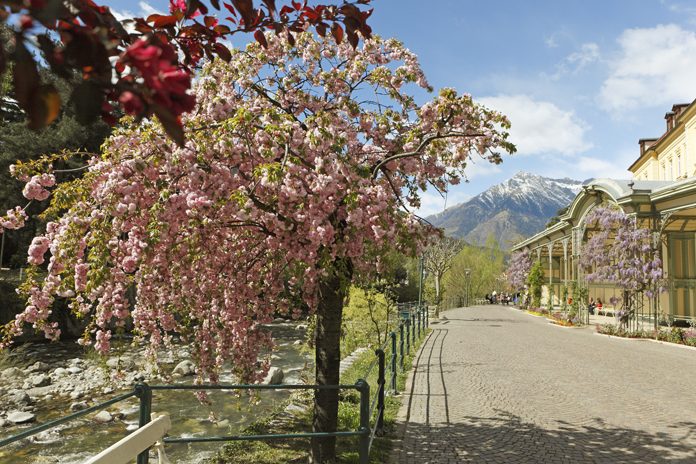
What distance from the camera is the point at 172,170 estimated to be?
4.49 metres

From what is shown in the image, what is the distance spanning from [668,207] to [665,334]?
4.76 meters

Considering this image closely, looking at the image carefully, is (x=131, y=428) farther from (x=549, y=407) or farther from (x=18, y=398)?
(x=549, y=407)

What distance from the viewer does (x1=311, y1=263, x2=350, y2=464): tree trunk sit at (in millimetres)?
5795

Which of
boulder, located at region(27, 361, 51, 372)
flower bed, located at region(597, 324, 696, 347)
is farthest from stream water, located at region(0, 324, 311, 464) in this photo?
flower bed, located at region(597, 324, 696, 347)

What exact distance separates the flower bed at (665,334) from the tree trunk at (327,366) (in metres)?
14.6

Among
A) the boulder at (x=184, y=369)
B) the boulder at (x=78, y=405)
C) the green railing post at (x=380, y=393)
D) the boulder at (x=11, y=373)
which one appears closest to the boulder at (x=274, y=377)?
the boulder at (x=184, y=369)

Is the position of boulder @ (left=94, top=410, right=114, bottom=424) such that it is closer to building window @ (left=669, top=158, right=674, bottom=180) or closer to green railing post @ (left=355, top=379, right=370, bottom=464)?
green railing post @ (left=355, top=379, right=370, bottom=464)

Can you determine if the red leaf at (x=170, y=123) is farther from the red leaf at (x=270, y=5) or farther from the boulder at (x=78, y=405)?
the boulder at (x=78, y=405)

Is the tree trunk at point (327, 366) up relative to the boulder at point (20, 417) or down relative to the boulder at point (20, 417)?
up

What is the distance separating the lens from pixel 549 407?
27.2 ft

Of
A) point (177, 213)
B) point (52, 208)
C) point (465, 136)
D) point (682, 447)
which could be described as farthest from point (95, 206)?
point (682, 447)

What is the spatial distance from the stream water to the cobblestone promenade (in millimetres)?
2691

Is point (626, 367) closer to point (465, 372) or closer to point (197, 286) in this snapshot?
point (465, 372)

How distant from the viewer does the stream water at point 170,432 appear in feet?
27.5
